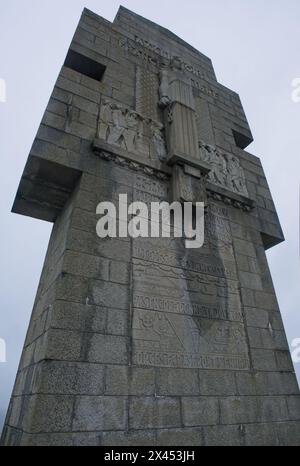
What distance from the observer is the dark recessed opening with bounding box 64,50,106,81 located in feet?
22.0

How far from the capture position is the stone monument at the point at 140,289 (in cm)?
358

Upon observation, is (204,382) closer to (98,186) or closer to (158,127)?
(98,186)

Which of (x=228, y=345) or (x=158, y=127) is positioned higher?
(x=158, y=127)

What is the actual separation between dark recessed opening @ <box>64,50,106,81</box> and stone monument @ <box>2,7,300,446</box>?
0.08 feet

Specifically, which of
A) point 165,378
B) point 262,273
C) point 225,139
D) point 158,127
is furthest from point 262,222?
point 165,378

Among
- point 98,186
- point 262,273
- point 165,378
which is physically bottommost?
point 165,378

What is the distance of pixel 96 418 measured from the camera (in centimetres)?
339

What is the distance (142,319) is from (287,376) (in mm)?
3107

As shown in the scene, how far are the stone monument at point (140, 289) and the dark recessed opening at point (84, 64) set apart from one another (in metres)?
0.03

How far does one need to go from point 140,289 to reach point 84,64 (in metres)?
5.59

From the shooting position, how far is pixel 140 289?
4.44 metres

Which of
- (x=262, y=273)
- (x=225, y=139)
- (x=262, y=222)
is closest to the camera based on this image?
(x=262, y=273)

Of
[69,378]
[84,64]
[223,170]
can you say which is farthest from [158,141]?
[69,378]
